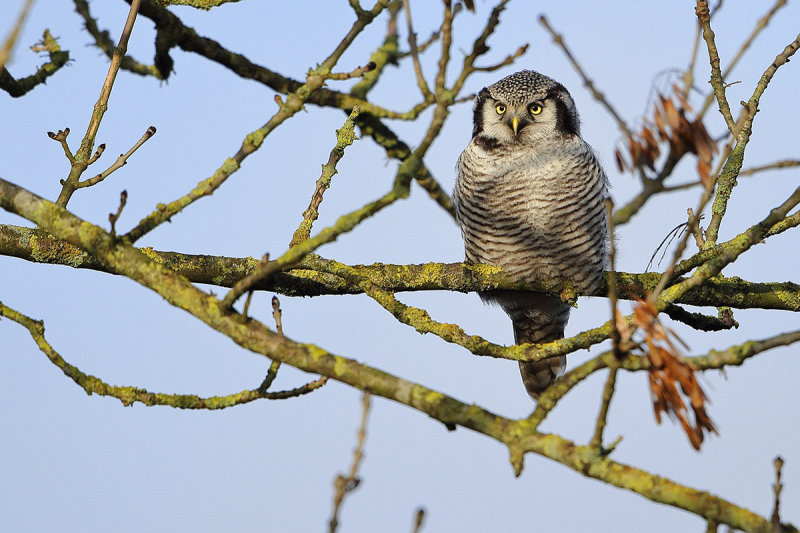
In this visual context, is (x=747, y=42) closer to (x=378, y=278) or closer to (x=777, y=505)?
(x=777, y=505)

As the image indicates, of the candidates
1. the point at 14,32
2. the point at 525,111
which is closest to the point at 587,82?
the point at 14,32

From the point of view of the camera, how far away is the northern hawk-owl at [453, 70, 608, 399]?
583 cm

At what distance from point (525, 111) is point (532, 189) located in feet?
2.22

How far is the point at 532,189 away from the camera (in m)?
5.81

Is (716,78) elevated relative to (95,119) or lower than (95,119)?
elevated

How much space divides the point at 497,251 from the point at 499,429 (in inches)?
149

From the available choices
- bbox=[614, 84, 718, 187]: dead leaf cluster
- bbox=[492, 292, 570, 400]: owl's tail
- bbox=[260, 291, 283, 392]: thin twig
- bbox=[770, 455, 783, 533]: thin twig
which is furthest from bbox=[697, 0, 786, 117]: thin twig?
bbox=[492, 292, 570, 400]: owl's tail

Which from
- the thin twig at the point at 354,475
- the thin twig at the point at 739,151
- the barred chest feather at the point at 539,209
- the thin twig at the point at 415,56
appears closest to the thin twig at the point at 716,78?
the thin twig at the point at 739,151

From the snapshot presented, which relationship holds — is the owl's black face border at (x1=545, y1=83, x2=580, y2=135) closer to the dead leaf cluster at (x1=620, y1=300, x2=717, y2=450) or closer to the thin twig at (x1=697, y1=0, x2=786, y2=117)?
the thin twig at (x1=697, y1=0, x2=786, y2=117)

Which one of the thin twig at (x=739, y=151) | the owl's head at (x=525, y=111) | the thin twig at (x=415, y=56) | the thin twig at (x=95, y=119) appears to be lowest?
the thin twig at (x=415, y=56)

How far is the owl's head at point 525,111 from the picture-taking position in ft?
19.9

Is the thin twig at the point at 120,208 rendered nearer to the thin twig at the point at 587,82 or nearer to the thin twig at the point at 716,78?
the thin twig at the point at 587,82

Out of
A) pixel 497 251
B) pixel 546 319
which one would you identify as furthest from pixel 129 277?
pixel 546 319

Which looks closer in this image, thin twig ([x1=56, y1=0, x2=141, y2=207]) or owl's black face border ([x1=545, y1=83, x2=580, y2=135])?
thin twig ([x1=56, y1=0, x2=141, y2=207])
